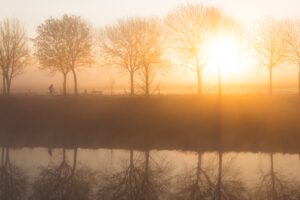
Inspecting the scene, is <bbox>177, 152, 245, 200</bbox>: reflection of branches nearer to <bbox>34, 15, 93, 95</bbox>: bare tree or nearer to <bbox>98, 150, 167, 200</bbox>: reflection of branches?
<bbox>98, 150, 167, 200</bbox>: reflection of branches

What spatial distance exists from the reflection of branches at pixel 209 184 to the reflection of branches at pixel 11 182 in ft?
25.7

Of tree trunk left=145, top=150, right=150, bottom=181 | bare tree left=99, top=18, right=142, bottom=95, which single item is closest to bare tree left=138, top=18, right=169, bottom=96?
bare tree left=99, top=18, right=142, bottom=95

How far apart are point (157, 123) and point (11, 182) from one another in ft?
63.3

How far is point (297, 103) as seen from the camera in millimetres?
39156

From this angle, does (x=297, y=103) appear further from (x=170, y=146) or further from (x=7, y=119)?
(x=7, y=119)

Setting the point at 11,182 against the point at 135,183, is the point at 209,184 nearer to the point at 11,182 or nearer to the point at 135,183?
the point at 135,183

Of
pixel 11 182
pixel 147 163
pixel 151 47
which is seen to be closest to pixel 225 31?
pixel 151 47

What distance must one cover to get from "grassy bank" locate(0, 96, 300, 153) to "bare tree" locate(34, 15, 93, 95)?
35.3 feet

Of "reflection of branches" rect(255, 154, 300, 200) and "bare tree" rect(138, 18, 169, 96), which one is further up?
"bare tree" rect(138, 18, 169, 96)

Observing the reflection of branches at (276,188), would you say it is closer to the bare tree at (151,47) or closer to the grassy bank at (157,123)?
the grassy bank at (157,123)

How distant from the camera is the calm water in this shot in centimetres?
1644

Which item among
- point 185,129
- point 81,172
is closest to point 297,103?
point 185,129

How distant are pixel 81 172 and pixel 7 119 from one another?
23.4 meters

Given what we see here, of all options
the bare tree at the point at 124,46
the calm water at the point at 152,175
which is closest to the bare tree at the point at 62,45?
the bare tree at the point at 124,46
